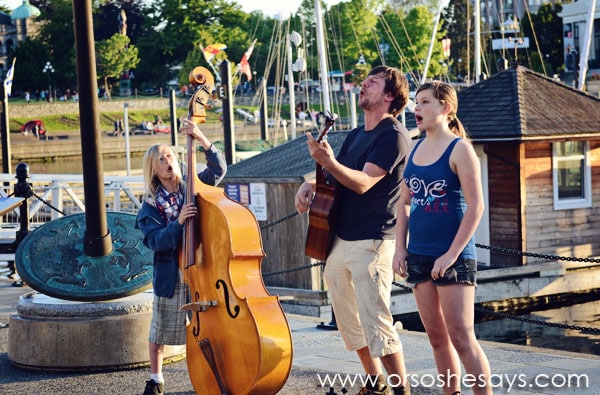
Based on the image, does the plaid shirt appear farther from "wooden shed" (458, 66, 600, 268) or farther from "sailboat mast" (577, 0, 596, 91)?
"sailboat mast" (577, 0, 596, 91)

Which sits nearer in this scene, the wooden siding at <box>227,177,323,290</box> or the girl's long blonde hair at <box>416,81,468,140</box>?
the girl's long blonde hair at <box>416,81,468,140</box>

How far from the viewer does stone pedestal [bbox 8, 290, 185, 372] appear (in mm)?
7492

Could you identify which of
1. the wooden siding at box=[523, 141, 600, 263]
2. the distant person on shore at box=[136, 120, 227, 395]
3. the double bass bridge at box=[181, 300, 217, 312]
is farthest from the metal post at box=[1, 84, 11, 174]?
the double bass bridge at box=[181, 300, 217, 312]

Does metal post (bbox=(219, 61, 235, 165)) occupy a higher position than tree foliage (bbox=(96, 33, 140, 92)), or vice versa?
tree foliage (bbox=(96, 33, 140, 92))

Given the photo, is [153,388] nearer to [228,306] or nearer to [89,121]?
[228,306]

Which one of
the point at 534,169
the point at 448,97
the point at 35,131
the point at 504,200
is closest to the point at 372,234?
the point at 448,97

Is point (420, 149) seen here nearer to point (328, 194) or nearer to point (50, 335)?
point (328, 194)

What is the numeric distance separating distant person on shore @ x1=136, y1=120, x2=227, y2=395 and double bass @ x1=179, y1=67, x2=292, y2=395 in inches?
8.1

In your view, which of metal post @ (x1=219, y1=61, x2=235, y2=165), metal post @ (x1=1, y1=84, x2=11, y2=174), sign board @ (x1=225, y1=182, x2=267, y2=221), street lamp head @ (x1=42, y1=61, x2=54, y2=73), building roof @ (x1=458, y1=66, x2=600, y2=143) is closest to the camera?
sign board @ (x1=225, y1=182, x2=267, y2=221)

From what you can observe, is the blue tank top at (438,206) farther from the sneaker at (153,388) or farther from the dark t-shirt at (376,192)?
the sneaker at (153,388)

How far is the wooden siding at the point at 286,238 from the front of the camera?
14562mm

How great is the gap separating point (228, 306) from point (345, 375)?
63.9 inches

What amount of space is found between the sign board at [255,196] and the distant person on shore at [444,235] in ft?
31.1

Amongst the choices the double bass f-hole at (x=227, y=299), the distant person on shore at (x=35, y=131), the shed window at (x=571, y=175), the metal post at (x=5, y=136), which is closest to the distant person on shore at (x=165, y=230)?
the double bass f-hole at (x=227, y=299)
